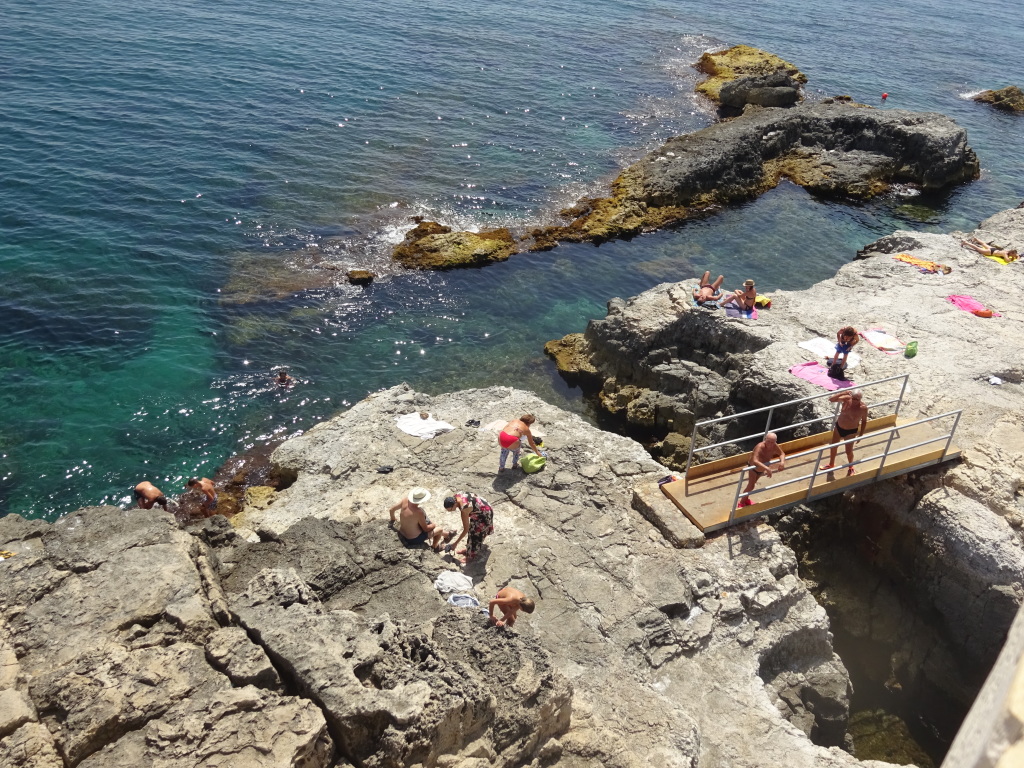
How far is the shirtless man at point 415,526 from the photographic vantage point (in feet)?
46.1

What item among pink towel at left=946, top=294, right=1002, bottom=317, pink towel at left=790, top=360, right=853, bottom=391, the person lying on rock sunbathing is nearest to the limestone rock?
pink towel at left=790, top=360, right=853, bottom=391

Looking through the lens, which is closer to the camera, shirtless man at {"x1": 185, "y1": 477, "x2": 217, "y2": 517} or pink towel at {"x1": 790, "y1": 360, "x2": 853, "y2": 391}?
shirtless man at {"x1": 185, "y1": 477, "x2": 217, "y2": 517}

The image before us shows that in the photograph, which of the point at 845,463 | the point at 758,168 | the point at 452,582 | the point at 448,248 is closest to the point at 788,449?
the point at 845,463

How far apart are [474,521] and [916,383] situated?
12.5m

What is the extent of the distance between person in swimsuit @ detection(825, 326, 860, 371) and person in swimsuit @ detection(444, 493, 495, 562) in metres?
10.5

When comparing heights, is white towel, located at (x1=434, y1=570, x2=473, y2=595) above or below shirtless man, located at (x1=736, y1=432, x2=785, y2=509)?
below

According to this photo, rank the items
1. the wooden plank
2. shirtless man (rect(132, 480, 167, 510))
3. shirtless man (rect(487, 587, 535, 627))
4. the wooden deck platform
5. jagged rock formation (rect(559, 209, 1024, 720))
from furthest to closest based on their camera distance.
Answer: shirtless man (rect(132, 480, 167, 510)), the wooden plank, jagged rock formation (rect(559, 209, 1024, 720)), the wooden deck platform, shirtless man (rect(487, 587, 535, 627))

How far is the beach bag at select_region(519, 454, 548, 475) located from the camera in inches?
639

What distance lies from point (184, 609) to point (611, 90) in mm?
47413

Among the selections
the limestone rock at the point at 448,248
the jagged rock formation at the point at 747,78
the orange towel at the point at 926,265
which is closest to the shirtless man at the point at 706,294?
the orange towel at the point at 926,265

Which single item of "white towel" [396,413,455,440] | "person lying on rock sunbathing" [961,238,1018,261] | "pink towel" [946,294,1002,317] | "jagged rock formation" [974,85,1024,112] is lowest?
"white towel" [396,413,455,440]

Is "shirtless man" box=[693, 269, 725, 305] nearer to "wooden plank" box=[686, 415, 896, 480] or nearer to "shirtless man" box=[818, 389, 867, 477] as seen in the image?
"wooden plank" box=[686, 415, 896, 480]

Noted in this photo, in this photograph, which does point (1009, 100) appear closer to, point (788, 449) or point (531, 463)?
point (788, 449)

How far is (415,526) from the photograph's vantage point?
14.1m
